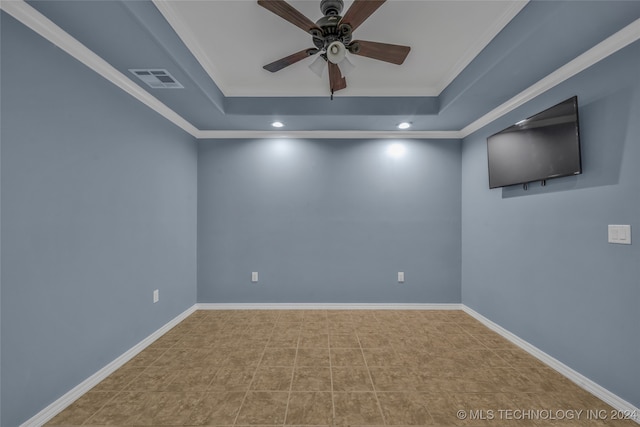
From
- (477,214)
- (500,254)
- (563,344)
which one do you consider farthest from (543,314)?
(477,214)

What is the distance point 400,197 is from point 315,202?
3.82 ft

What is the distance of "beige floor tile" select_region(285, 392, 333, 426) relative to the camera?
5.48 ft

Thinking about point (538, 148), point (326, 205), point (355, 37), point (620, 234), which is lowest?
point (620, 234)

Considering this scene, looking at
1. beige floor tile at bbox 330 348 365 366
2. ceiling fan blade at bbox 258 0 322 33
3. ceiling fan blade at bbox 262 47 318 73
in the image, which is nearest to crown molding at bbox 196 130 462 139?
ceiling fan blade at bbox 262 47 318 73

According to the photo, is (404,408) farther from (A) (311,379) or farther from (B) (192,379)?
(B) (192,379)

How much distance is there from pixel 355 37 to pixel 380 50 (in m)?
0.47

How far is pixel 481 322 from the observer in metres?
3.21

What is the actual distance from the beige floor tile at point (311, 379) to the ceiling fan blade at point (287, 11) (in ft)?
8.03

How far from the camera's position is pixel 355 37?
7.39 ft

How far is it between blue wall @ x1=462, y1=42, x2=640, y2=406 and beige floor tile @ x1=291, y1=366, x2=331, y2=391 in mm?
1882

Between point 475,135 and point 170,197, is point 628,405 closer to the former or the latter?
point 475,135

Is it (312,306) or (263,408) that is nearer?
(263,408)

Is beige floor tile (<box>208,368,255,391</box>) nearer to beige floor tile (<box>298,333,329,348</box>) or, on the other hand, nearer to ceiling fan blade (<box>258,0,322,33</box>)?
beige floor tile (<box>298,333,329,348</box>)

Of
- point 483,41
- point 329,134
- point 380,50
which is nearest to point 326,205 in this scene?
point 329,134
